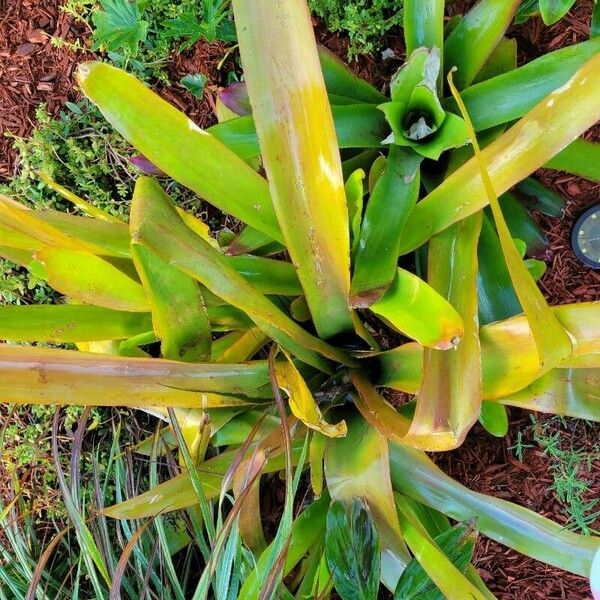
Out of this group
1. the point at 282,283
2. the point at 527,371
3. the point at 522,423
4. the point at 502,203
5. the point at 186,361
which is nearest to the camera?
the point at 527,371

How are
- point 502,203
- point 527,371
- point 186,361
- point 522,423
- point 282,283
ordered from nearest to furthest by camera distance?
point 527,371
point 186,361
point 282,283
point 502,203
point 522,423

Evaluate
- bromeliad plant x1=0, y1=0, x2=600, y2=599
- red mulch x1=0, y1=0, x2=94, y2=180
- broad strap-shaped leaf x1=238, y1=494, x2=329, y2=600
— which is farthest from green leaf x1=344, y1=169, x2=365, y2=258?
red mulch x1=0, y1=0, x2=94, y2=180

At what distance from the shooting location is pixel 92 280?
0.86m

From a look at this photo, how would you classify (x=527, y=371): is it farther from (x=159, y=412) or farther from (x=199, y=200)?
(x=199, y=200)

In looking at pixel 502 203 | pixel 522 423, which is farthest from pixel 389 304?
pixel 522 423

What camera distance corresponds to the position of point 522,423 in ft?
4.10

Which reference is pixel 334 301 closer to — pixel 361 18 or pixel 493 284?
pixel 493 284

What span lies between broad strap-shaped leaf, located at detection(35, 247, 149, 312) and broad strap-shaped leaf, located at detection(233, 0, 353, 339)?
262 millimetres

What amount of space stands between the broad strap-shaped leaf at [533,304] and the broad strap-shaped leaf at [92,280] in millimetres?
513

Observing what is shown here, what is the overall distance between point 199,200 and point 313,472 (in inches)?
25.0

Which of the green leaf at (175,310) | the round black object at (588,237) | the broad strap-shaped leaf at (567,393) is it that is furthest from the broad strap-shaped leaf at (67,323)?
the round black object at (588,237)

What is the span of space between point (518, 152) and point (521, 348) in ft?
0.79

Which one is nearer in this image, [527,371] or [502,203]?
[527,371]

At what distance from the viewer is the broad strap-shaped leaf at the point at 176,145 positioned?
2.36 ft
